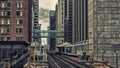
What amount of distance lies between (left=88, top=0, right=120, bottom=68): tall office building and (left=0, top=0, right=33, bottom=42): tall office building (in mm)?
28708

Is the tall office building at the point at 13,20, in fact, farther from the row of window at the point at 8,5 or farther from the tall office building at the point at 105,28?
the tall office building at the point at 105,28

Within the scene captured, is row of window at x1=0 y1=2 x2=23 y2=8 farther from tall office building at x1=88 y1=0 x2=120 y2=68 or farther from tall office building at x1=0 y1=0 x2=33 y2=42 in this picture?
tall office building at x1=88 y1=0 x2=120 y2=68

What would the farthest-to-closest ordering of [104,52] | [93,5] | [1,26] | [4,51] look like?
[1,26], [93,5], [104,52], [4,51]

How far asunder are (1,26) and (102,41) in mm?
39671

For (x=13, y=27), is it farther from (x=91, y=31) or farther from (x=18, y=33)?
(x=91, y=31)

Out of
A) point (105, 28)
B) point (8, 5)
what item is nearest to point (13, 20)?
point (8, 5)

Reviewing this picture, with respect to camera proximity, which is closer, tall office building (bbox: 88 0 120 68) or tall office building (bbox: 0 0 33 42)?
tall office building (bbox: 88 0 120 68)

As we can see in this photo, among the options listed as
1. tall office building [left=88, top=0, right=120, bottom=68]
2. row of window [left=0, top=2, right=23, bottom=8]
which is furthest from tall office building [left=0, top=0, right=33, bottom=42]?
tall office building [left=88, top=0, right=120, bottom=68]

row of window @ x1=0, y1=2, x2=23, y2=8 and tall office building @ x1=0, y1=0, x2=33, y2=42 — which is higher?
row of window @ x1=0, y1=2, x2=23, y2=8

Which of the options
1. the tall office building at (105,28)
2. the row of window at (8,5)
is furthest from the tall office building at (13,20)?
the tall office building at (105,28)

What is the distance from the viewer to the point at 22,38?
115688 millimetres

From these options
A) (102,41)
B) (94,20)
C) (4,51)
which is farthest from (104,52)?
(4,51)

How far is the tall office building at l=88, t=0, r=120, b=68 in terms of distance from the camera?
336 feet

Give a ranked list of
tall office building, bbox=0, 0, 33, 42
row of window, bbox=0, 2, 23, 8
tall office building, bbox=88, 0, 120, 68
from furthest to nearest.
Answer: row of window, bbox=0, 2, 23, 8
tall office building, bbox=0, 0, 33, 42
tall office building, bbox=88, 0, 120, 68
